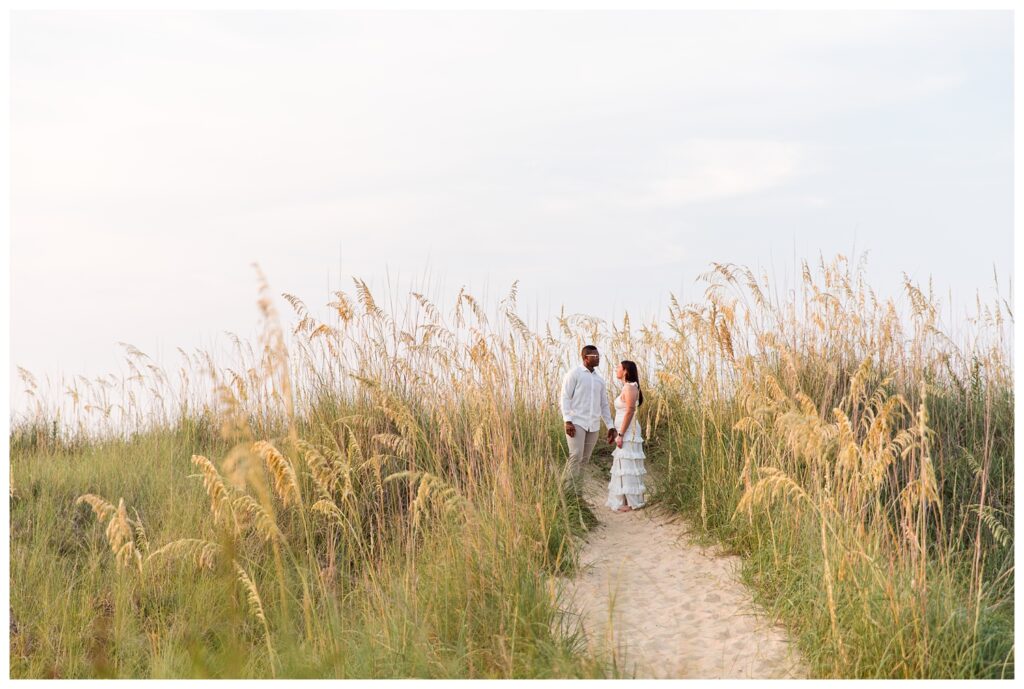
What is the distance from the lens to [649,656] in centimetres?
536

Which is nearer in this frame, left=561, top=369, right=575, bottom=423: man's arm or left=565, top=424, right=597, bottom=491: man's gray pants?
left=565, top=424, right=597, bottom=491: man's gray pants

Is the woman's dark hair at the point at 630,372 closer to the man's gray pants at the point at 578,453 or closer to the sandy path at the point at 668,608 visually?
the man's gray pants at the point at 578,453

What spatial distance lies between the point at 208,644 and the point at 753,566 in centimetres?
350

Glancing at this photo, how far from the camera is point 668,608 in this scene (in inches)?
239

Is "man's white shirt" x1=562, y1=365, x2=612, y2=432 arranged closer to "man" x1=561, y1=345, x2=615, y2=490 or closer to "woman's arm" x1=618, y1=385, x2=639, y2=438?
"man" x1=561, y1=345, x2=615, y2=490

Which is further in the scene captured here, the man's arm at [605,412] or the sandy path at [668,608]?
the man's arm at [605,412]

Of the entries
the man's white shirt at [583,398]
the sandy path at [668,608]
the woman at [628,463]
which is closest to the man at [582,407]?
the man's white shirt at [583,398]

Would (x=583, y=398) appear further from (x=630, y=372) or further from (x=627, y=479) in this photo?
(x=627, y=479)

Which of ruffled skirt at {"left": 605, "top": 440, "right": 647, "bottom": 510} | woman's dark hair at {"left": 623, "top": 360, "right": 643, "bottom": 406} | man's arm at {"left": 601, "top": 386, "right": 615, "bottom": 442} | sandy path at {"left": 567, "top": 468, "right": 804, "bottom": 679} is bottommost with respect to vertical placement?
sandy path at {"left": 567, "top": 468, "right": 804, "bottom": 679}

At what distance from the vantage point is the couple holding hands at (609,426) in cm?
785

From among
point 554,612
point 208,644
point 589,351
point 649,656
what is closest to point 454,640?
point 554,612

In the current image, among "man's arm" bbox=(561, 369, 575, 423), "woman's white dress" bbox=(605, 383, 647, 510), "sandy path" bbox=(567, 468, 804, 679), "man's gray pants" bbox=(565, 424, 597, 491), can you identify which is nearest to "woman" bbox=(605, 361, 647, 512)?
"woman's white dress" bbox=(605, 383, 647, 510)

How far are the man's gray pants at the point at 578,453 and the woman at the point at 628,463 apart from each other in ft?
1.06

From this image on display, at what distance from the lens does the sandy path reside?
5172 millimetres
